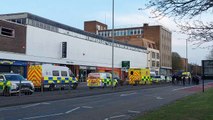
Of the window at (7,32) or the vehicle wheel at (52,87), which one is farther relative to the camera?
the window at (7,32)

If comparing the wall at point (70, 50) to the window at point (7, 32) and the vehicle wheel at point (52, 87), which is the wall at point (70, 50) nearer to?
the window at point (7, 32)

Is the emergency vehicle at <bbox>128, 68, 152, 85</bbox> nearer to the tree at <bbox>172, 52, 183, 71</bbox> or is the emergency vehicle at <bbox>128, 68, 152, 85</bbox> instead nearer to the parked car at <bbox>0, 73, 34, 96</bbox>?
the parked car at <bbox>0, 73, 34, 96</bbox>

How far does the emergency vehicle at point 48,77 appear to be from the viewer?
3472cm

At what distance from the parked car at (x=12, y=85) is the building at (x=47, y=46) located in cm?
1780

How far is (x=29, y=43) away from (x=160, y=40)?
216 ft

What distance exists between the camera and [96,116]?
14859 mm

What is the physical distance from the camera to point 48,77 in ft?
116

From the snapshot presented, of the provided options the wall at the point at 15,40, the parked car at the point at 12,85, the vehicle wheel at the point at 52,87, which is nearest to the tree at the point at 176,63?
the wall at the point at 15,40

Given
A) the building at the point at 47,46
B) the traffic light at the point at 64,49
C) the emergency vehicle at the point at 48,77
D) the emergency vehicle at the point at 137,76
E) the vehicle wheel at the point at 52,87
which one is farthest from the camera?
the traffic light at the point at 64,49

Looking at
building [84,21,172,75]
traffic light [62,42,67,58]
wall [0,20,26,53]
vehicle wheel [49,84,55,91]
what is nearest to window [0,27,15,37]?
wall [0,20,26,53]

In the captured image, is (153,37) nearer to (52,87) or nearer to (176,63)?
(176,63)

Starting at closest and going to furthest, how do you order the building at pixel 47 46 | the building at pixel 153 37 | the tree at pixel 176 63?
the building at pixel 47 46 → the building at pixel 153 37 → the tree at pixel 176 63

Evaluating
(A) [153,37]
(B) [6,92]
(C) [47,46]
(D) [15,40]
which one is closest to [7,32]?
(D) [15,40]

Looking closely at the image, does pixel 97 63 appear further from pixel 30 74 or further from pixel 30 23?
pixel 30 74
